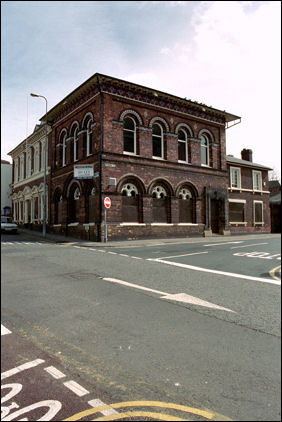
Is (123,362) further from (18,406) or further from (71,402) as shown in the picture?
(18,406)

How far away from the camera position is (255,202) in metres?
30.9

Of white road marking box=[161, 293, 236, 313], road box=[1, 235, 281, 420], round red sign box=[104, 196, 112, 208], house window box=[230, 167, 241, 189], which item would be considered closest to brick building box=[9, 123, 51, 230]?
road box=[1, 235, 281, 420]

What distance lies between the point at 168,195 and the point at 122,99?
318 inches

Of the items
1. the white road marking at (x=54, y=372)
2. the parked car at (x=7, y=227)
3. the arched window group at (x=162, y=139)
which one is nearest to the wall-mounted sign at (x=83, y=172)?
the arched window group at (x=162, y=139)

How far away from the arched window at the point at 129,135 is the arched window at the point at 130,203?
108 inches

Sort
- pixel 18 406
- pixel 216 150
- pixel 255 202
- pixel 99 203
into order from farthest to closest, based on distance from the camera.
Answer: pixel 255 202 → pixel 216 150 → pixel 99 203 → pixel 18 406

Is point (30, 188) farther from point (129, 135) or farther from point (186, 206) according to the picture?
point (186, 206)

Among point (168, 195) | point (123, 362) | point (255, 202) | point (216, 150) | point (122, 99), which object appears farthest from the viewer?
point (255, 202)

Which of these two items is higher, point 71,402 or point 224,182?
point 224,182

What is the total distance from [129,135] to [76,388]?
19.6m

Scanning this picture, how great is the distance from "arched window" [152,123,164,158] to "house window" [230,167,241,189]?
34.9 feet

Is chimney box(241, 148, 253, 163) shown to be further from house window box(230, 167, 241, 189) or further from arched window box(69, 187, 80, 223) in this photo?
arched window box(69, 187, 80, 223)

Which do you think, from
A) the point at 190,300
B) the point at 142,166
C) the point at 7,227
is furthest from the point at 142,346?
the point at 142,166

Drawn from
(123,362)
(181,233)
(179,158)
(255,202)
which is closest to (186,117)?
(179,158)
